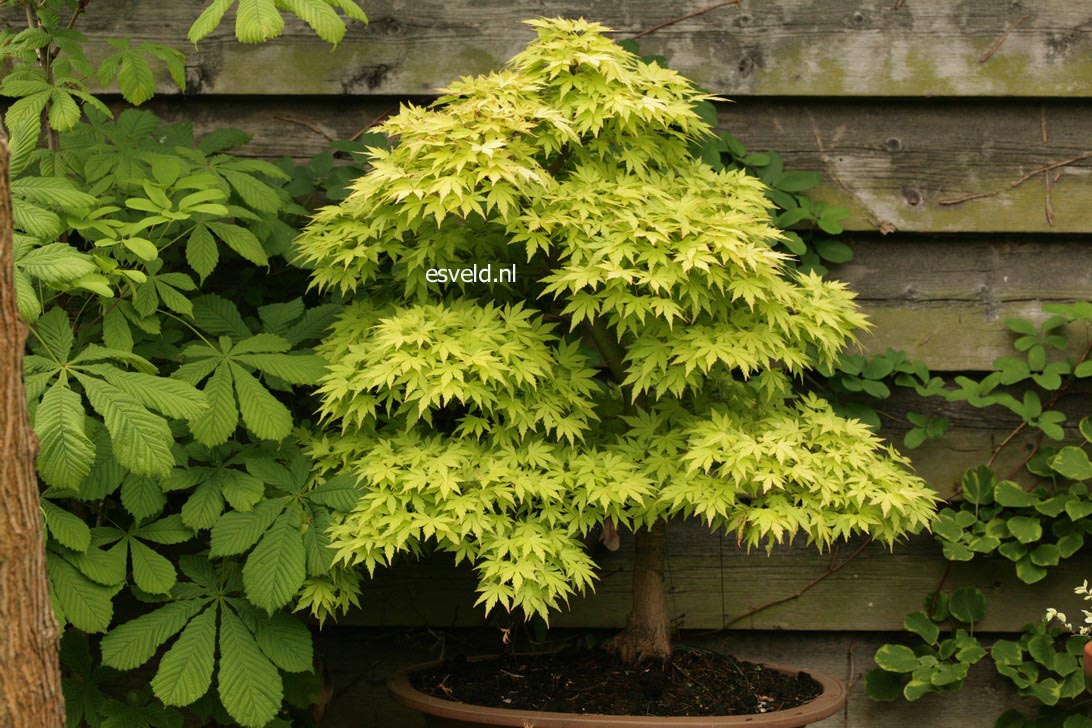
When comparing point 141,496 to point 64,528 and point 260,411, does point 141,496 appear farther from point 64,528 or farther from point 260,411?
Result: point 260,411

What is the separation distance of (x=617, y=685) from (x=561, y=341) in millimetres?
639

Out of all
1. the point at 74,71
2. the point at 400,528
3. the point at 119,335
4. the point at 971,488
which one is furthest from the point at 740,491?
the point at 74,71

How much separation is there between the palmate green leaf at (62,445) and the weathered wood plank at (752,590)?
0.90 meters

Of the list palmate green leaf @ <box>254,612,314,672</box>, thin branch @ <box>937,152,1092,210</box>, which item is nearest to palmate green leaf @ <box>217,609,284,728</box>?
palmate green leaf @ <box>254,612,314,672</box>

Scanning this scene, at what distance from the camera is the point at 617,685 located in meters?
1.97

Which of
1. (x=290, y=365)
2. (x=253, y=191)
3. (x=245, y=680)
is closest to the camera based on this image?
(x=245, y=680)

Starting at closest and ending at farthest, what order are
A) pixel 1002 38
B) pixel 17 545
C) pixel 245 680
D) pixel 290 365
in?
pixel 17 545 → pixel 245 680 → pixel 290 365 → pixel 1002 38

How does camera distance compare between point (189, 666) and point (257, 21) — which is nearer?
point (257, 21)

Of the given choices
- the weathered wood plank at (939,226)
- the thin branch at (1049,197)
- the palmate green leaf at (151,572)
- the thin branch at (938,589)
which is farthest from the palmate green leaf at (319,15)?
the thin branch at (938,589)

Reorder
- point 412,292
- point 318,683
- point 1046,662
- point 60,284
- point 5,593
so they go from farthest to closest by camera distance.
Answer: point 1046,662 → point 318,683 → point 412,292 → point 60,284 → point 5,593

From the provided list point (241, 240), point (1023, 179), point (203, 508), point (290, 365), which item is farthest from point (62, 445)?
point (1023, 179)

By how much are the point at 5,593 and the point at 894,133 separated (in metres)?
1.96

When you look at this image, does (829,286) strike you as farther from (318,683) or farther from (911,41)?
(318,683)

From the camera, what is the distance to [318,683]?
2.11m
